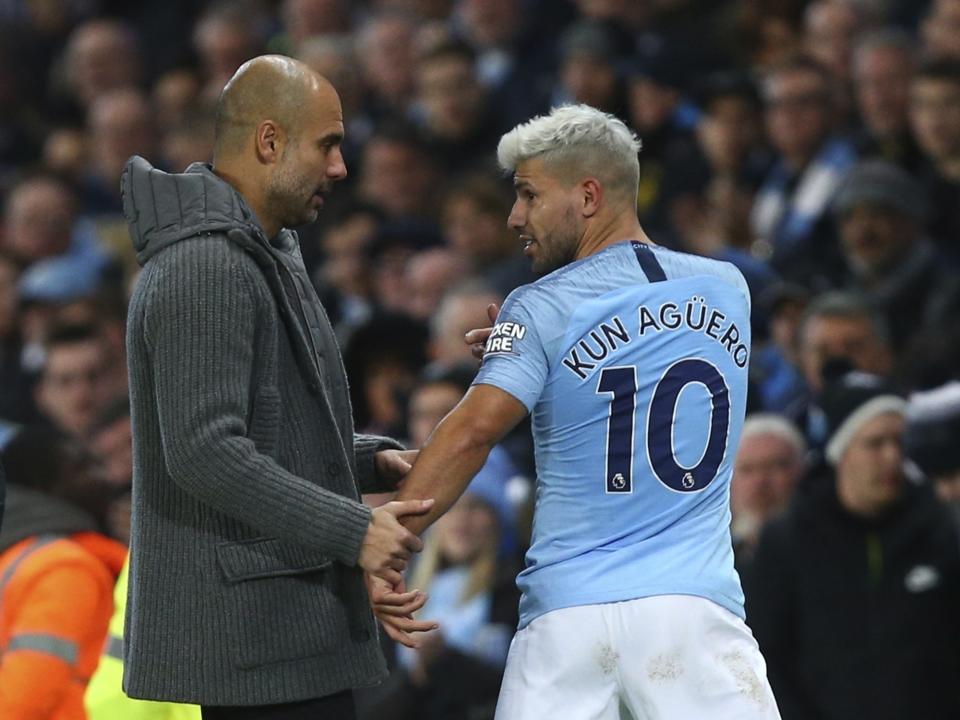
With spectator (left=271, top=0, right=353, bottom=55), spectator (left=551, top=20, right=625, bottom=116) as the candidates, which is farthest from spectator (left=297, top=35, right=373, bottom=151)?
spectator (left=551, top=20, right=625, bottom=116)

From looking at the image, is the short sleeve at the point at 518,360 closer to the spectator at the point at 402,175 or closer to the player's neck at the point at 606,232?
the player's neck at the point at 606,232

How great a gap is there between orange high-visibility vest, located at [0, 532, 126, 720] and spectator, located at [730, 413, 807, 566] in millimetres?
2727

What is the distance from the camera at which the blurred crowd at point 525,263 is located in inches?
241

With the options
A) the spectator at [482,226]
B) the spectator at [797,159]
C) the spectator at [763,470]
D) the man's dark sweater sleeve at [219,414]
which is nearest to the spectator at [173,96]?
the spectator at [482,226]

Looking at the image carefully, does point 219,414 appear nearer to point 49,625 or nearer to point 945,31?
point 49,625

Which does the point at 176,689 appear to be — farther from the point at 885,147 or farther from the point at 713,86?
the point at 713,86

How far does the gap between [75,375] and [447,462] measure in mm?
4858

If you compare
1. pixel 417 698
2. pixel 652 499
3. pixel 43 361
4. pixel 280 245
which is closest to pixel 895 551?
pixel 417 698

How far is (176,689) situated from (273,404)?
592 millimetres

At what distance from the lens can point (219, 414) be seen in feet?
11.5

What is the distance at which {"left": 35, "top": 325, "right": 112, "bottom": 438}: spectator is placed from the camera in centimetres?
837

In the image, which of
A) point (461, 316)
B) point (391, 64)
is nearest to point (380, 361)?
point (461, 316)

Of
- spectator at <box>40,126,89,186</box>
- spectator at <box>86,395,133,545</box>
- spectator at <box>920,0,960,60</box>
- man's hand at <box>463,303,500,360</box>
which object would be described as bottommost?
spectator at <box>86,395,133,545</box>

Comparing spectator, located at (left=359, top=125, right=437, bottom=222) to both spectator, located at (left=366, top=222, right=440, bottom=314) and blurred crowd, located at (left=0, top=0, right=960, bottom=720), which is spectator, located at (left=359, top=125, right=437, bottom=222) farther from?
spectator, located at (left=366, top=222, right=440, bottom=314)
